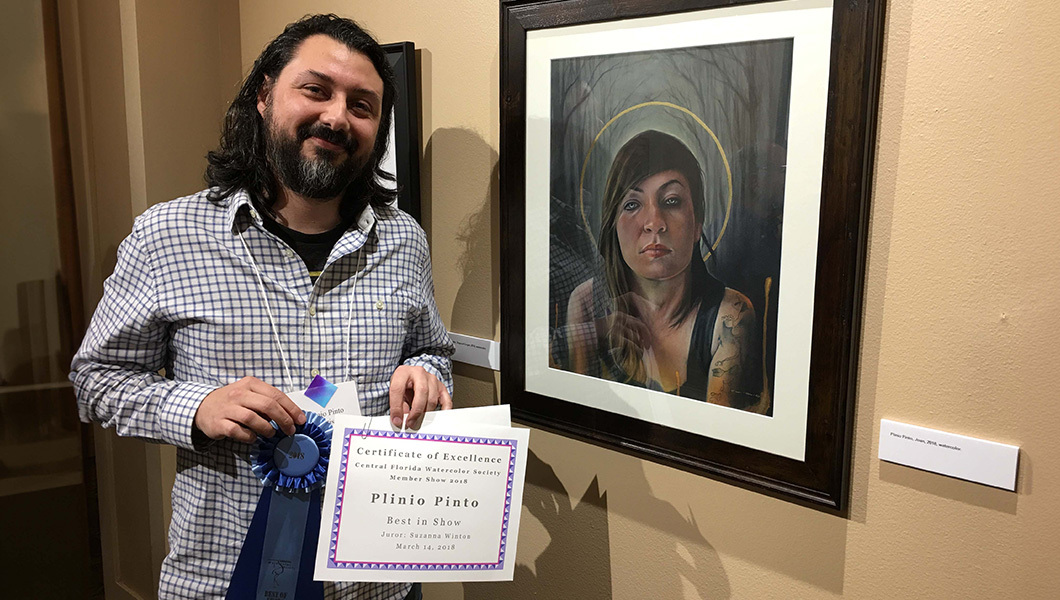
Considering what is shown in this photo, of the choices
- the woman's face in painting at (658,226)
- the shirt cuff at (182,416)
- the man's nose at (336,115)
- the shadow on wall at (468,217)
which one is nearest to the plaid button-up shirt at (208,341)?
the shirt cuff at (182,416)

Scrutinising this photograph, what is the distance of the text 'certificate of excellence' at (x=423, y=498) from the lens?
1244 mm

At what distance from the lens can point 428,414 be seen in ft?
4.26

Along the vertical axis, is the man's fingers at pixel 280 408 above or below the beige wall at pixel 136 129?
below

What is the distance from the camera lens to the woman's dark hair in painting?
1438 millimetres

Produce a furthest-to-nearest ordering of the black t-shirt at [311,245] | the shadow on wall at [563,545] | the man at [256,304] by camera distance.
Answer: the shadow on wall at [563,545], the black t-shirt at [311,245], the man at [256,304]

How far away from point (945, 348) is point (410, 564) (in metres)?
0.96

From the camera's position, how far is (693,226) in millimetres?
1447

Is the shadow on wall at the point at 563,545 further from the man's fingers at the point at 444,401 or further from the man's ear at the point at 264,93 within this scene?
the man's ear at the point at 264,93

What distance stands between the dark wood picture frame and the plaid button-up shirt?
1.57 feet

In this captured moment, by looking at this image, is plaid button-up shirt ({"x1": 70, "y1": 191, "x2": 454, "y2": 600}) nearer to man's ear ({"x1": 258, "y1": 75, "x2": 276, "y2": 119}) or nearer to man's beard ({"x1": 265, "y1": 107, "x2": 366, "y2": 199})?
man's beard ({"x1": 265, "y1": 107, "x2": 366, "y2": 199})

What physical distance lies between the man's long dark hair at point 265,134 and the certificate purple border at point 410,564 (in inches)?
22.0

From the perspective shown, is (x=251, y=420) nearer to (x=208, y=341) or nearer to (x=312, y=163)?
(x=208, y=341)

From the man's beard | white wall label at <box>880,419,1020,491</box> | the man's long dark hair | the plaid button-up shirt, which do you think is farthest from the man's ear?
white wall label at <box>880,419,1020,491</box>

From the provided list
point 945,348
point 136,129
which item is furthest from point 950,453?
point 136,129
